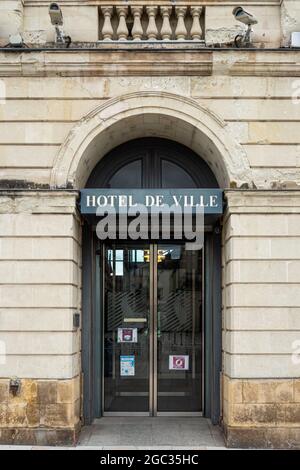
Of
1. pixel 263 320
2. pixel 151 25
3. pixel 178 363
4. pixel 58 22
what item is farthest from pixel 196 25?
pixel 178 363

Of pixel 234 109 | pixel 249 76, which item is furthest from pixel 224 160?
pixel 249 76

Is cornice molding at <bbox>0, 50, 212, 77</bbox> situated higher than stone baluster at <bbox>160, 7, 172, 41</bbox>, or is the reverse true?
stone baluster at <bbox>160, 7, 172, 41</bbox>

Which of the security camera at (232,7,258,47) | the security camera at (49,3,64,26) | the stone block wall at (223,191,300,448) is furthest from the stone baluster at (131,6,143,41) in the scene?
the stone block wall at (223,191,300,448)

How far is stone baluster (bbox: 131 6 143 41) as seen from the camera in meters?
9.05

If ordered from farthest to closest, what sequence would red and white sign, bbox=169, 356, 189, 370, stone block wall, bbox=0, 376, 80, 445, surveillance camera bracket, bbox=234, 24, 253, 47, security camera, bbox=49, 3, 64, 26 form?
red and white sign, bbox=169, 356, 189, 370 < surveillance camera bracket, bbox=234, 24, 253, 47 < stone block wall, bbox=0, 376, 80, 445 < security camera, bbox=49, 3, 64, 26

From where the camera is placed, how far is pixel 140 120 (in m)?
9.16

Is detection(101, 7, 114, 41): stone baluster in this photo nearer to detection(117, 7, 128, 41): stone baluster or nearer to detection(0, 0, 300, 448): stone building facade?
detection(0, 0, 300, 448): stone building facade

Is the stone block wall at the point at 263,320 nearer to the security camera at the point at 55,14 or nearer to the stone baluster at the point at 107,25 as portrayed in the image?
the stone baluster at the point at 107,25

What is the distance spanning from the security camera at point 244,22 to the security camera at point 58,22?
260cm

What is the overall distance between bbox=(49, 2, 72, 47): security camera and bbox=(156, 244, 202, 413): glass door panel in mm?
3890

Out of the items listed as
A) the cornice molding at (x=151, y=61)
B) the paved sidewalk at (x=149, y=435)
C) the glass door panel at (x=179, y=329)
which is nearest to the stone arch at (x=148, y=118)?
the cornice molding at (x=151, y=61)

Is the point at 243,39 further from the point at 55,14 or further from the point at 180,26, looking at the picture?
the point at 55,14

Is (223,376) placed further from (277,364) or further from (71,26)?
(71,26)

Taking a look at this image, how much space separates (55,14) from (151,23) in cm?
161
